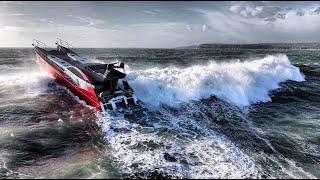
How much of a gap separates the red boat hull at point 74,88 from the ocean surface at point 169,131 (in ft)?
1.44

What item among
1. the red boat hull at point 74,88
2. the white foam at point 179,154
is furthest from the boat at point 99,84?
the white foam at point 179,154

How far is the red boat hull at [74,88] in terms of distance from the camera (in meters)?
18.8

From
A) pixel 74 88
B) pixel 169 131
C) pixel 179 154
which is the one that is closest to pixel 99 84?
pixel 74 88

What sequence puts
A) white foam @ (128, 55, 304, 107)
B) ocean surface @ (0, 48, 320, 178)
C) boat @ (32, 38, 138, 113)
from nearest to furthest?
ocean surface @ (0, 48, 320, 178) < boat @ (32, 38, 138, 113) < white foam @ (128, 55, 304, 107)

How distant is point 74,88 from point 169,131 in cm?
952

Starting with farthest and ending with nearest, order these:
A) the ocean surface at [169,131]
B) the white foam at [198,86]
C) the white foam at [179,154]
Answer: the white foam at [198,86] → the ocean surface at [169,131] → the white foam at [179,154]

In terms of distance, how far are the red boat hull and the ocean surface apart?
1.44ft

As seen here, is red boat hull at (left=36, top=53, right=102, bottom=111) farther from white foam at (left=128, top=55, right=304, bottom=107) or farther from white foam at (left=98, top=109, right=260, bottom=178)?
white foam at (left=98, top=109, right=260, bottom=178)

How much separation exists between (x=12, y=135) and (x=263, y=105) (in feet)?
52.6

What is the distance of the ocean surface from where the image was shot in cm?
1096

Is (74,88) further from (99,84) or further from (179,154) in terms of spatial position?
(179,154)

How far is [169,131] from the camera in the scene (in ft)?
48.6

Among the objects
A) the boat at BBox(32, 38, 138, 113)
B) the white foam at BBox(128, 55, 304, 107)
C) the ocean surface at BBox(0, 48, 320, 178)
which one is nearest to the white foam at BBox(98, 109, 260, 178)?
the ocean surface at BBox(0, 48, 320, 178)

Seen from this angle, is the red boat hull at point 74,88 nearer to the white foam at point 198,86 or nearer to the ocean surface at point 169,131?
the ocean surface at point 169,131
